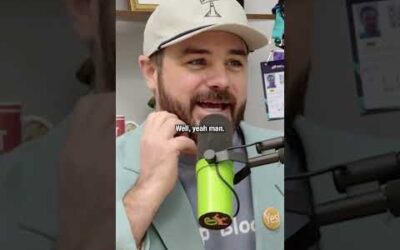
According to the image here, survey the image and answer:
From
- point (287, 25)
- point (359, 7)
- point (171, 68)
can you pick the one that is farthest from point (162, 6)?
point (359, 7)

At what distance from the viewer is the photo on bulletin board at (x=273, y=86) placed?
1.17m

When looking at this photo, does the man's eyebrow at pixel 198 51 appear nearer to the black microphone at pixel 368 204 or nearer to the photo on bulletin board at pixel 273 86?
the photo on bulletin board at pixel 273 86

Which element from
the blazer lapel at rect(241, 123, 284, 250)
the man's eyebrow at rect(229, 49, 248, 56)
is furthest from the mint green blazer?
the man's eyebrow at rect(229, 49, 248, 56)

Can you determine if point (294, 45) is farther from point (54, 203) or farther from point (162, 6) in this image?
point (54, 203)

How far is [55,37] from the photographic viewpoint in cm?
110

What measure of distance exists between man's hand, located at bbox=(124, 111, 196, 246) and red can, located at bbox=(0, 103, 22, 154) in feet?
0.60

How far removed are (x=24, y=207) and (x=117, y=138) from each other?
17 centimetres

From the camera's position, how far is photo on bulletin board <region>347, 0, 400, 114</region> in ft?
3.80

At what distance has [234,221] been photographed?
1156 mm

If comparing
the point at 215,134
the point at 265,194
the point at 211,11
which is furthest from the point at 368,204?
the point at 211,11

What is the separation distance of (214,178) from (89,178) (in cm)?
19

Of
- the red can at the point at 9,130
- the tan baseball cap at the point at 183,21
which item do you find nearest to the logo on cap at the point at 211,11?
the tan baseball cap at the point at 183,21

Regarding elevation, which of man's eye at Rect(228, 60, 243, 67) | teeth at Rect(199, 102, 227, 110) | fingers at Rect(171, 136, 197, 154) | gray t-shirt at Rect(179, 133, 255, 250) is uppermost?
man's eye at Rect(228, 60, 243, 67)

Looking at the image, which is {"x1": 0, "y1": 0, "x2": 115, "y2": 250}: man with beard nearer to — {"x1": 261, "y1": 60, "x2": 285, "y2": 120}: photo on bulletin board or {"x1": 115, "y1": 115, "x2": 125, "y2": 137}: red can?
{"x1": 115, "y1": 115, "x2": 125, "y2": 137}: red can
